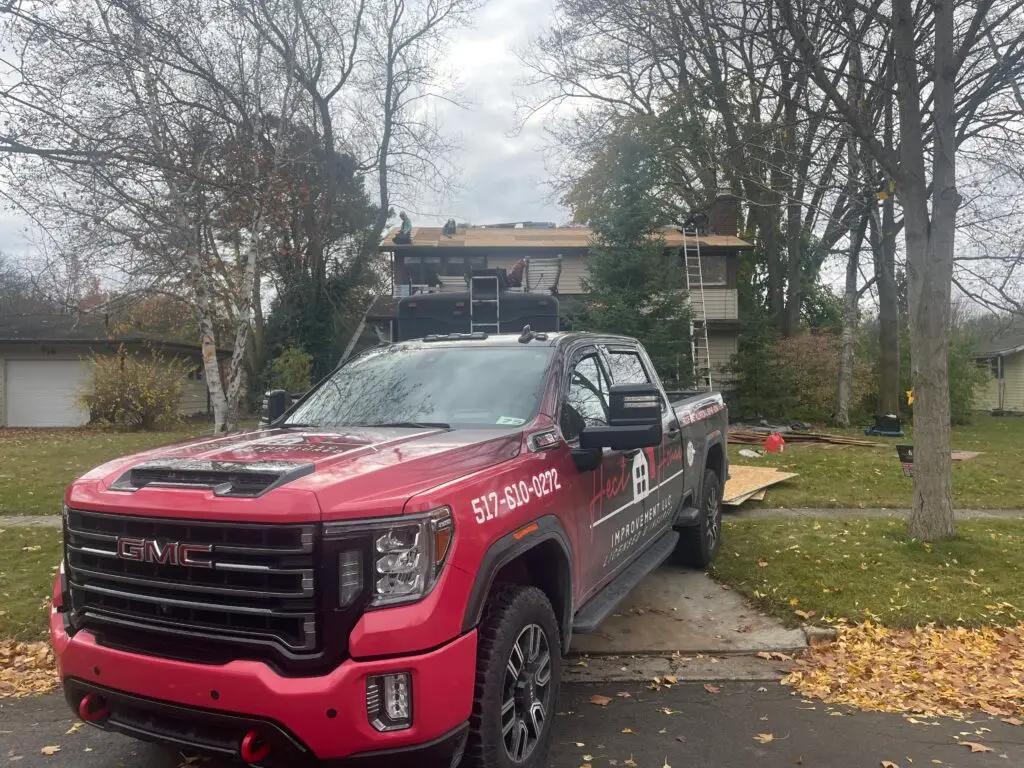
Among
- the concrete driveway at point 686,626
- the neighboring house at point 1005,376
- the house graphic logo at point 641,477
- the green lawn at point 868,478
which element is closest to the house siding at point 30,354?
the green lawn at point 868,478

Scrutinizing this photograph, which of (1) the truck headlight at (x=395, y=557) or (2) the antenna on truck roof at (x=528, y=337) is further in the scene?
(2) the antenna on truck roof at (x=528, y=337)

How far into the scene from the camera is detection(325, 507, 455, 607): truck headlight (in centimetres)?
253

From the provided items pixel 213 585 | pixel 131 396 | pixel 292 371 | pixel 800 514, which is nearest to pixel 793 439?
pixel 800 514

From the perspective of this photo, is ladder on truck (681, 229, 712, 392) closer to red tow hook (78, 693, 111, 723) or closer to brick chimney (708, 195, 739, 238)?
brick chimney (708, 195, 739, 238)

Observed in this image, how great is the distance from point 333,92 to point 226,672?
75.3 feet

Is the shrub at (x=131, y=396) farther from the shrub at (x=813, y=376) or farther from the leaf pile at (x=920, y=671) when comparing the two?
the leaf pile at (x=920, y=671)

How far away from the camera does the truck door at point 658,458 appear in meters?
4.96

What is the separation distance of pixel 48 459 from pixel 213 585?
1256 centimetres

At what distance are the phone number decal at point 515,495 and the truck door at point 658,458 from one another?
1451 millimetres

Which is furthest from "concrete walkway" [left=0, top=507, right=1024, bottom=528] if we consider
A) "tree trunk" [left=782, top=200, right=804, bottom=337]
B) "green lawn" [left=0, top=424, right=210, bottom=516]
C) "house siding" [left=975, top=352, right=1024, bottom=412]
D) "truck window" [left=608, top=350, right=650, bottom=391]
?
"house siding" [left=975, top=352, right=1024, bottom=412]

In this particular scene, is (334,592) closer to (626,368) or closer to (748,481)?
(626,368)

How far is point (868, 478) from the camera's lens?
10.7 metres

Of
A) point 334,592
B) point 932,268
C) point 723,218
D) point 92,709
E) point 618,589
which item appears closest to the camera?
point 334,592

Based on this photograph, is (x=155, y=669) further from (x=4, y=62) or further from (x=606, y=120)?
(x=606, y=120)
